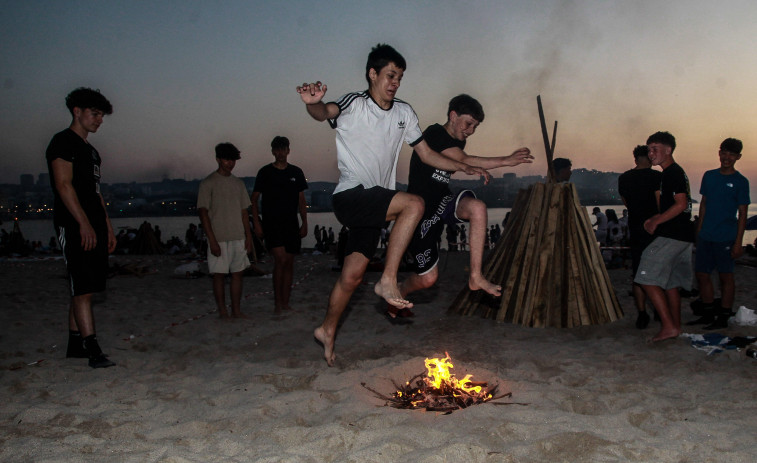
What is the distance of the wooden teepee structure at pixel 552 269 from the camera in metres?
5.62

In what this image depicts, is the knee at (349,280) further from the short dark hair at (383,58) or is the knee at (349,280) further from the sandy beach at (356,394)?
the short dark hair at (383,58)

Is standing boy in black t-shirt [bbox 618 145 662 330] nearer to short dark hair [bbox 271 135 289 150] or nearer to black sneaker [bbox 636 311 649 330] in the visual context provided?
black sneaker [bbox 636 311 649 330]

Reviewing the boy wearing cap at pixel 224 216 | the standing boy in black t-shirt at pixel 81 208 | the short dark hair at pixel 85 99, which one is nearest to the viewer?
the standing boy in black t-shirt at pixel 81 208

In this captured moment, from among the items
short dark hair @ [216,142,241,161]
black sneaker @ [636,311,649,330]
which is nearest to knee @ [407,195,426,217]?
short dark hair @ [216,142,241,161]

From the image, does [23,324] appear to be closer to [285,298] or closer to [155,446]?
[285,298]

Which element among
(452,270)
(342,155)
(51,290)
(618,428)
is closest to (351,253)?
(342,155)

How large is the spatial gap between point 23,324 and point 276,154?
333 cm

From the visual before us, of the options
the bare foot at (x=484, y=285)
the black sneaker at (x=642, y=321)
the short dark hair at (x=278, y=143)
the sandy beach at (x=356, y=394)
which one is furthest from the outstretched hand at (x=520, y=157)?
the short dark hair at (x=278, y=143)

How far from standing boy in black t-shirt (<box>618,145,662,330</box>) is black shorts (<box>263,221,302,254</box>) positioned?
12.2 feet

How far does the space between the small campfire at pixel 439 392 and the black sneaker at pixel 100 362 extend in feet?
6.96

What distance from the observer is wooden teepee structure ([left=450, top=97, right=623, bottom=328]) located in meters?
5.62

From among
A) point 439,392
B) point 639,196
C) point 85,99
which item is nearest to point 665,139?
point 639,196

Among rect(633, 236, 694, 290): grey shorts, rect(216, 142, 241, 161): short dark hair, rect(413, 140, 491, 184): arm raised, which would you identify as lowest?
rect(633, 236, 694, 290): grey shorts

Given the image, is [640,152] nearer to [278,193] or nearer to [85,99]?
[278,193]
